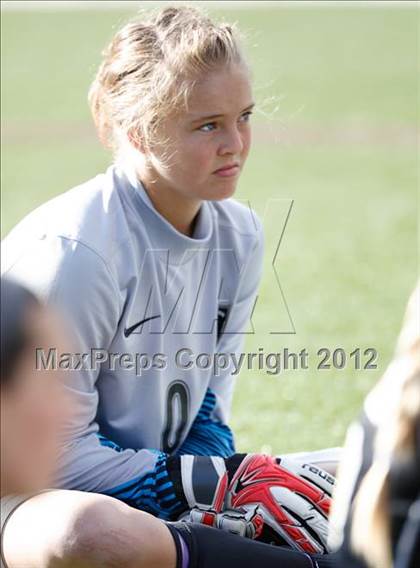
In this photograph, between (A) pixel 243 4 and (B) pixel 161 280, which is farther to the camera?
(A) pixel 243 4

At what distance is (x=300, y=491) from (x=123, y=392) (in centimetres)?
57

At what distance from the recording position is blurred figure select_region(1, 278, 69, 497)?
203 centimetres

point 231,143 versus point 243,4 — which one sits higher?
point 243,4

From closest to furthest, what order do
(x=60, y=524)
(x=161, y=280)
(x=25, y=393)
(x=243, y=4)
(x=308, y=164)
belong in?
(x=25, y=393)
(x=60, y=524)
(x=161, y=280)
(x=308, y=164)
(x=243, y=4)

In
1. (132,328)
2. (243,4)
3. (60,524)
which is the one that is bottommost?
(60,524)

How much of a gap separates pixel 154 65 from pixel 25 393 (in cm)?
140

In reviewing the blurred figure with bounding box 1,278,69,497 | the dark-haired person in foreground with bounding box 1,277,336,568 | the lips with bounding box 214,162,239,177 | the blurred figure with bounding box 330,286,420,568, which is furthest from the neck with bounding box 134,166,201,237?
the blurred figure with bounding box 330,286,420,568

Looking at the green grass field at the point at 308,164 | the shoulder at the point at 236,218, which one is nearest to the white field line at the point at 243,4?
the green grass field at the point at 308,164

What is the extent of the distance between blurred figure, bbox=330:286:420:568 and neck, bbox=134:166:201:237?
1292 millimetres

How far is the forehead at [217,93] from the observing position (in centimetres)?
323

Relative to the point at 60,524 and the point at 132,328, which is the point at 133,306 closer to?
the point at 132,328

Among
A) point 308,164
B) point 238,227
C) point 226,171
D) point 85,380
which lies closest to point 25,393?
point 85,380

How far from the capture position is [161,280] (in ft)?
10.9

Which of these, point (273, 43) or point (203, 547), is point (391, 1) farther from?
point (203, 547)
